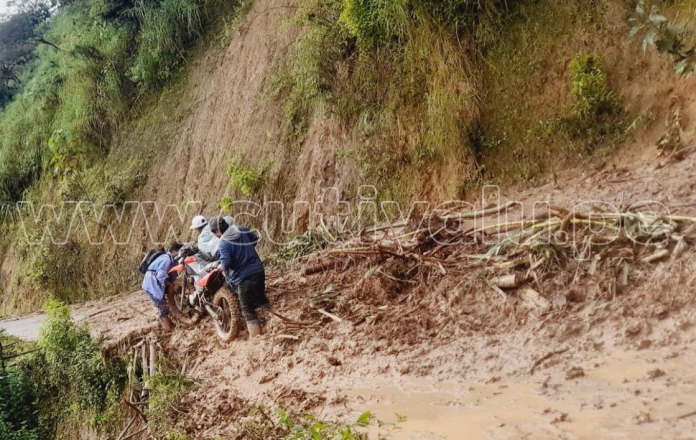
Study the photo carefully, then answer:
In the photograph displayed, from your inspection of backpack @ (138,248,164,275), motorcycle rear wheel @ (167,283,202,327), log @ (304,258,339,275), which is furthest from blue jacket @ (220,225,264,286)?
backpack @ (138,248,164,275)

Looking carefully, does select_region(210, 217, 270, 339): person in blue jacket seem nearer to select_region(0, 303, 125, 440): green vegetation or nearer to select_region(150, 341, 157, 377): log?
select_region(150, 341, 157, 377): log

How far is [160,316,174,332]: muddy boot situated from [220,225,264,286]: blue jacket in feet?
6.09

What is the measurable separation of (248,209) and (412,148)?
3.57 m

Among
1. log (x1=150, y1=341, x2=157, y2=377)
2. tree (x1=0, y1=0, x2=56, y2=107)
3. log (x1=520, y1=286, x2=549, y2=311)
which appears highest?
tree (x1=0, y1=0, x2=56, y2=107)

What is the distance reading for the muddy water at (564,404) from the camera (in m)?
3.05

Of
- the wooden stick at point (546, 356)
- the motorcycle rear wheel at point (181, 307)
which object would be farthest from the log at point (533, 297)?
the motorcycle rear wheel at point (181, 307)

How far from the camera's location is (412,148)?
8414mm

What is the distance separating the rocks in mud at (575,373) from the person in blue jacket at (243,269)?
369 cm

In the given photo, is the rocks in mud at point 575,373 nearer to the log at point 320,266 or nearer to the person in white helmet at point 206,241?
the log at point 320,266

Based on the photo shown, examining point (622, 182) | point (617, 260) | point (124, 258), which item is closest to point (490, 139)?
point (622, 182)

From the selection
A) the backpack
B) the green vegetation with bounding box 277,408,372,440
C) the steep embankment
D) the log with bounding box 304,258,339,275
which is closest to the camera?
the green vegetation with bounding box 277,408,372,440

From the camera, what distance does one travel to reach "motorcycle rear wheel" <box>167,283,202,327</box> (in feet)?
25.0

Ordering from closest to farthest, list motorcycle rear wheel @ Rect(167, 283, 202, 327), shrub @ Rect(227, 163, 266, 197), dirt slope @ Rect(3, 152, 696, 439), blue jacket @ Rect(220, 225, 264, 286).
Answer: dirt slope @ Rect(3, 152, 696, 439) < blue jacket @ Rect(220, 225, 264, 286) < motorcycle rear wheel @ Rect(167, 283, 202, 327) < shrub @ Rect(227, 163, 266, 197)

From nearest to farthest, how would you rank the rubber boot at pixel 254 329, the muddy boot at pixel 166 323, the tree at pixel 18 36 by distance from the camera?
the rubber boot at pixel 254 329, the muddy boot at pixel 166 323, the tree at pixel 18 36
